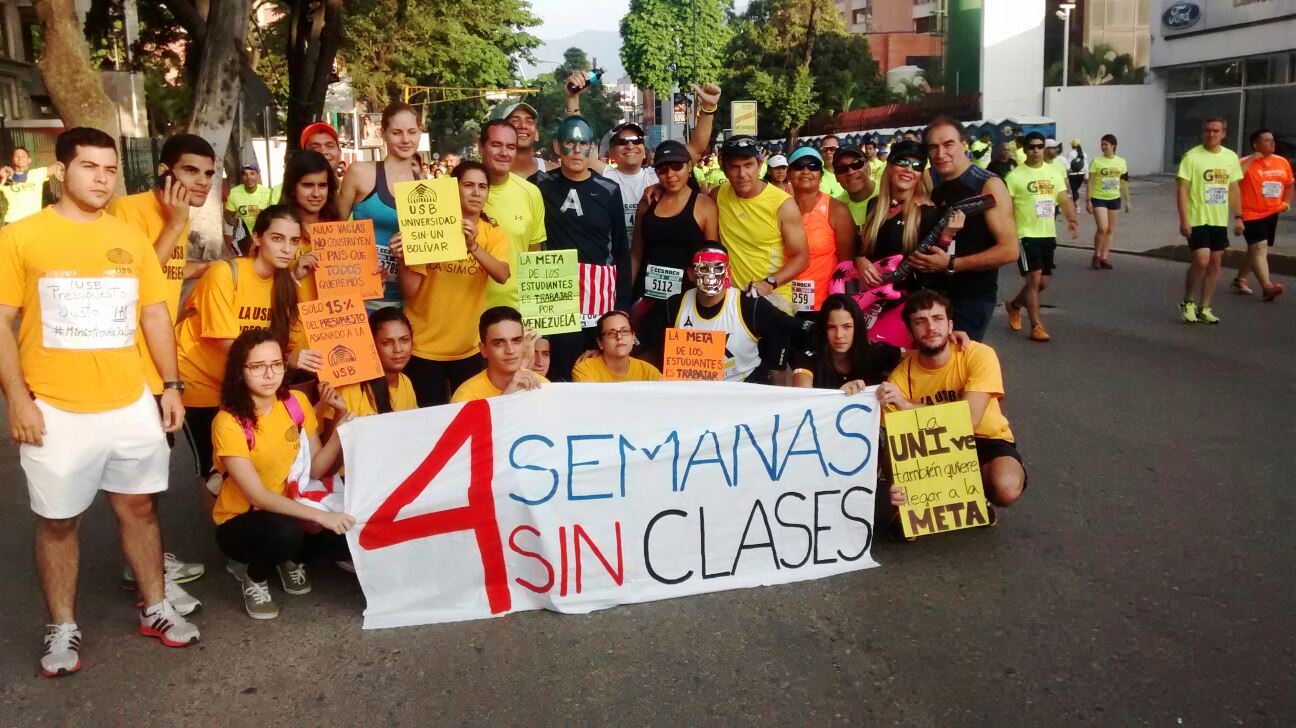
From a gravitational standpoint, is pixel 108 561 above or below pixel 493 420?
below

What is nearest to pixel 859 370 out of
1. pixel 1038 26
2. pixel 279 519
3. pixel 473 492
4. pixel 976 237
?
pixel 976 237

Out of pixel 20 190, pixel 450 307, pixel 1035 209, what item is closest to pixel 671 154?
pixel 450 307

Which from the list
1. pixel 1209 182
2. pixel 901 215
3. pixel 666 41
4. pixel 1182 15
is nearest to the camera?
pixel 901 215

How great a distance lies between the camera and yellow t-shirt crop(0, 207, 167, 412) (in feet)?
12.5

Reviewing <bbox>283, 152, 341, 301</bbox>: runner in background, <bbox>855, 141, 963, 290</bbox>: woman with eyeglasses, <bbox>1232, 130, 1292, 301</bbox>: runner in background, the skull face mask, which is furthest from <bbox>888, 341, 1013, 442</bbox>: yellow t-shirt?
<bbox>1232, 130, 1292, 301</bbox>: runner in background

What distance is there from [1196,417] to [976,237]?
2473mm

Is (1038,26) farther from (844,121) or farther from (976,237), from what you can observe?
(976,237)

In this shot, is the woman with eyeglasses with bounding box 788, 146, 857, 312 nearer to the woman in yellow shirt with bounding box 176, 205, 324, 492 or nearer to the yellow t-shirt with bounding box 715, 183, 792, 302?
the yellow t-shirt with bounding box 715, 183, 792, 302

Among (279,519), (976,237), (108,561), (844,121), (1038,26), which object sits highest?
(1038,26)

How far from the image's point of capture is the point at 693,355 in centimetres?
543

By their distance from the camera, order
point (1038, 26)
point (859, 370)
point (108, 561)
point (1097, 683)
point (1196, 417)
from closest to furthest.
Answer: point (1097, 683), point (108, 561), point (859, 370), point (1196, 417), point (1038, 26)

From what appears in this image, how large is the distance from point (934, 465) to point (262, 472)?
2758mm

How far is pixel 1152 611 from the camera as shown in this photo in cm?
418

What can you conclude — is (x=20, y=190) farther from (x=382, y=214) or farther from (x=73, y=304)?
(x=73, y=304)
